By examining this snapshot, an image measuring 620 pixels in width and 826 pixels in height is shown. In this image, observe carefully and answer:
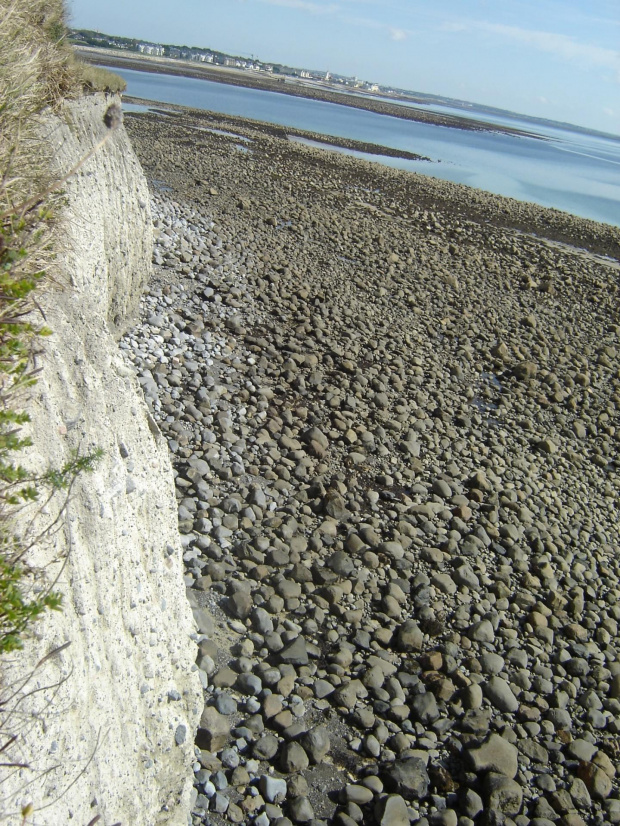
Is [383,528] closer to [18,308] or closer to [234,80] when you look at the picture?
[18,308]

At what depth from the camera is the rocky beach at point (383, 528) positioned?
417 centimetres

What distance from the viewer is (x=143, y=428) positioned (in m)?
3.71

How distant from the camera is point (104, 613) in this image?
288 cm

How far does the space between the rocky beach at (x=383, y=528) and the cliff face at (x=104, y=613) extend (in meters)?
0.33

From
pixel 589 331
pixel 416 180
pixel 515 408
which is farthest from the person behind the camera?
pixel 416 180

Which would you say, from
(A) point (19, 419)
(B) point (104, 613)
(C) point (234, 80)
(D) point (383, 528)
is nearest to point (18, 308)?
→ (A) point (19, 419)

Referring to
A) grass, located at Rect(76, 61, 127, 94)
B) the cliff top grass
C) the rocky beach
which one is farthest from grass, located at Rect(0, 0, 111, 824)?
grass, located at Rect(76, 61, 127, 94)

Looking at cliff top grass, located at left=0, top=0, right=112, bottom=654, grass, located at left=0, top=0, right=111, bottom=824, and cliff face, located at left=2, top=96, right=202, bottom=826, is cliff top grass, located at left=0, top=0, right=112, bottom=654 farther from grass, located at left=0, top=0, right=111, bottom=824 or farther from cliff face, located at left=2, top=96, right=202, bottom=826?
cliff face, located at left=2, top=96, right=202, bottom=826

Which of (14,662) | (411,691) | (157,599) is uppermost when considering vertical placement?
(14,662)

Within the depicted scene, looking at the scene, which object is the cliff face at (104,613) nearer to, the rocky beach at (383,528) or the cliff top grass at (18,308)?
the cliff top grass at (18,308)

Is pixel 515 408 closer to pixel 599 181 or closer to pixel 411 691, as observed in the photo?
pixel 411 691

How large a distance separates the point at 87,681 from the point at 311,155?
94.1ft

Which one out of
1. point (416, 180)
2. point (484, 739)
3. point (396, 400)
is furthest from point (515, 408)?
point (416, 180)

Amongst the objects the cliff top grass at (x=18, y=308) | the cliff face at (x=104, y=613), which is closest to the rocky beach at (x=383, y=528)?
the cliff face at (x=104, y=613)
